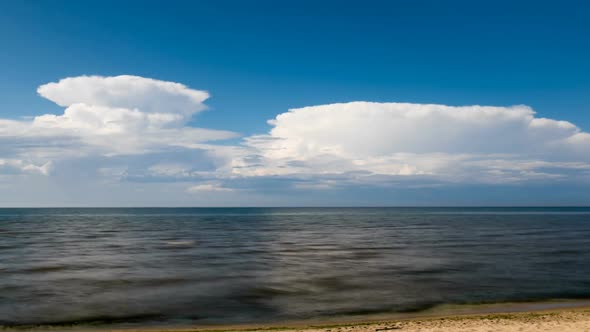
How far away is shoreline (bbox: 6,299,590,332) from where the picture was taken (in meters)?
18.6

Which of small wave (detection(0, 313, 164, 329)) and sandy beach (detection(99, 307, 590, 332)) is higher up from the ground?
sandy beach (detection(99, 307, 590, 332))

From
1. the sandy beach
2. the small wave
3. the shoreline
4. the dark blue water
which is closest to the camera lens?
the sandy beach

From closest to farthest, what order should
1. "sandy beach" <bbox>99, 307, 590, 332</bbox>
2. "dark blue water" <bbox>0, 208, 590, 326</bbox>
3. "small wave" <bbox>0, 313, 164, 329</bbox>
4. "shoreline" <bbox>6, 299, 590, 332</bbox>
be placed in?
1. "sandy beach" <bbox>99, 307, 590, 332</bbox>
2. "shoreline" <bbox>6, 299, 590, 332</bbox>
3. "small wave" <bbox>0, 313, 164, 329</bbox>
4. "dark blue water" <bbox>0, 208, 590, 326</bbox>

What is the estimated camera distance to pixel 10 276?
3538 centimetres

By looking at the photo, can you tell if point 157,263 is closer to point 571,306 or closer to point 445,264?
point 445,264

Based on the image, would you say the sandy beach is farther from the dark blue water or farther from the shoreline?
the dark blue water

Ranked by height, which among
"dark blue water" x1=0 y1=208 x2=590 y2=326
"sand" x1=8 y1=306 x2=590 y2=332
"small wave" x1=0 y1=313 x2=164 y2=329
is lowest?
"small wave" x1=0 y1=313 x2=164 y2=329

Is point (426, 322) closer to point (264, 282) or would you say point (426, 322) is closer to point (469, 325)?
point (469, 325)

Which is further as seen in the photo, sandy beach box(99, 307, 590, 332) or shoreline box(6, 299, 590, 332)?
shoreline box(6, 299, 590, 332)

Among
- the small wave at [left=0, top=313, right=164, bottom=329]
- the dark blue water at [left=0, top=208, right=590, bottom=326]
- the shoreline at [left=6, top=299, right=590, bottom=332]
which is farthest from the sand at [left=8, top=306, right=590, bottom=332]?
the dark blue water at [left=0, top=208, right=590, bottom=326]

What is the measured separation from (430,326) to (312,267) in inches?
Result: 841

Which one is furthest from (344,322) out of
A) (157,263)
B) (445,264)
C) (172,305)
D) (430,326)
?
(157,263)

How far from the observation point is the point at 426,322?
19.8m

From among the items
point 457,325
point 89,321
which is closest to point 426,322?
point 457,325
